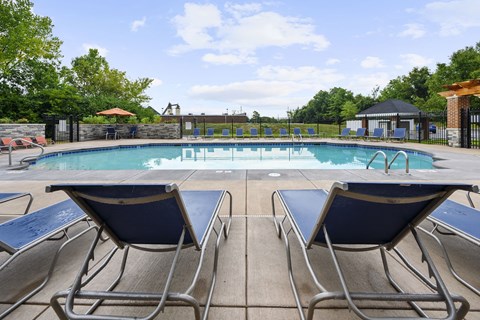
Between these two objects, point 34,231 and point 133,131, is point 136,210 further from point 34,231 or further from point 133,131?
point 133,131

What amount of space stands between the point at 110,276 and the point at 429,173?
621cm

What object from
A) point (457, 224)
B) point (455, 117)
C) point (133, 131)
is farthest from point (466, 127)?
point (133, 131)

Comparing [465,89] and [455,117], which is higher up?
[465,89]

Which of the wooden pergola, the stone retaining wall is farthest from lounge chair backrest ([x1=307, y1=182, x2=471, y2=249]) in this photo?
the stone retaining wall

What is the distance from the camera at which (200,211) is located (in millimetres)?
2436

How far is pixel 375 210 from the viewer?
1.54m

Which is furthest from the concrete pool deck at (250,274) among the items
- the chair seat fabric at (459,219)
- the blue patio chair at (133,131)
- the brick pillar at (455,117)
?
the blue patio chair at (133,131)

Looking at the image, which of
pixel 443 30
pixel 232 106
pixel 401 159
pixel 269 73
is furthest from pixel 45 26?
pixel 232 106

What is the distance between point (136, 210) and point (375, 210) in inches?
51.8

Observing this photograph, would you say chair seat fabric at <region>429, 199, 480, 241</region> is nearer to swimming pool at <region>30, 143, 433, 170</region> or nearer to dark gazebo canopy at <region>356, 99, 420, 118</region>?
swimming pool at <region>30, 143, 433, 170</region>

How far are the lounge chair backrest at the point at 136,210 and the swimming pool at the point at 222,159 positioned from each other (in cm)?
672

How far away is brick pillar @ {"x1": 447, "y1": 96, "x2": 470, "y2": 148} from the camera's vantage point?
11.4 metres

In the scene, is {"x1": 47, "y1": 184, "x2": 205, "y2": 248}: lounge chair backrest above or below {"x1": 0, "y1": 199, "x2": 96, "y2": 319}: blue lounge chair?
above

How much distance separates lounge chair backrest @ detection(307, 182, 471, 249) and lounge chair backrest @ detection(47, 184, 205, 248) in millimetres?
792
